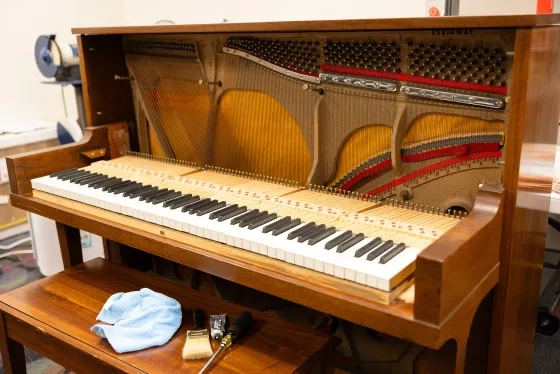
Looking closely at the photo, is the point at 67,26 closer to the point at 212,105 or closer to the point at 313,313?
the point at 212,105

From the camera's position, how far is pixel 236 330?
155cm

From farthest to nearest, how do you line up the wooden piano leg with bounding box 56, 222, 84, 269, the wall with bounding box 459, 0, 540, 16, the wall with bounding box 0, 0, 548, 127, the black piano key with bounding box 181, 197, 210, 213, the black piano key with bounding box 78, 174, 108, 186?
1. the wall with bounding box 0, 0, 548, 127
2. the wall with bounding box 459, 0, 540, 16
3. the wooden piano leg with bounding box 56, 222, 84, 269
4. the black piano key with bounding box 78, 174, 108, 186
5. the black piano key with bounding box 181, 197, 210, 213

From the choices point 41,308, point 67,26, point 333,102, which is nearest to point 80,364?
point 41,308

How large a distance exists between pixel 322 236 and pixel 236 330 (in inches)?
15.4

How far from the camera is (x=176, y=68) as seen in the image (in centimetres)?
208

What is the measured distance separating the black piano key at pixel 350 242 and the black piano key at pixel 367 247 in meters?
0.03

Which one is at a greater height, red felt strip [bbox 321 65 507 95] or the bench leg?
red felt strip [bbox 321 65 507 95]

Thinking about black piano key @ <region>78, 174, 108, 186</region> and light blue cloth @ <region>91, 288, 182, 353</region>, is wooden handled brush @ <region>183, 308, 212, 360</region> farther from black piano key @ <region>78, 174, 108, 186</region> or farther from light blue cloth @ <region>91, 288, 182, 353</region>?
black piano key @ <region>78, 174, 108, 186</region>

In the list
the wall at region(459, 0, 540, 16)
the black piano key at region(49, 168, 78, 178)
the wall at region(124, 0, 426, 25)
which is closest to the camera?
the black piano key at region(49, 168, 78, 178)

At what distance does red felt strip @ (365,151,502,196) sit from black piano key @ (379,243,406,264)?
13.0 inches

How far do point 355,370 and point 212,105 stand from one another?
41.4 inches

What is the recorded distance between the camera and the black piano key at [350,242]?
1.30m

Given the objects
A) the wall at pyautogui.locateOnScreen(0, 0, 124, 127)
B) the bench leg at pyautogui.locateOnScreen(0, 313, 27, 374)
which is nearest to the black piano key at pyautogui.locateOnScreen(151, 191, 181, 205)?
the bench leg at pyautogui.locateOnScreen(0, 313, 27, 374)

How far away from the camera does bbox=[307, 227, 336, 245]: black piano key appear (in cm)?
135
